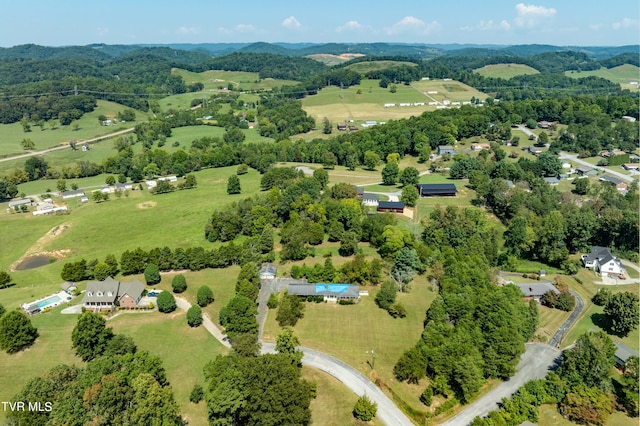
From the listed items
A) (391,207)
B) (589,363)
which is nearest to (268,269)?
(391,207)

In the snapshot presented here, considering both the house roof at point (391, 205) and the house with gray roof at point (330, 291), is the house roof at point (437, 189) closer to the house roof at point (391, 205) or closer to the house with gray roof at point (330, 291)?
the house roof at point (391, 205)

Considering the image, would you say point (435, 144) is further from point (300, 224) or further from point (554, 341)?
point (554, 341)

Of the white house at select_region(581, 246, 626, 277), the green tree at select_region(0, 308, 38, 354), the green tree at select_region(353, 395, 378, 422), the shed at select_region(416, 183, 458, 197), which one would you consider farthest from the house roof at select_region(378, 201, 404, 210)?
the green tree at select_region(0, 308, 38, 354)

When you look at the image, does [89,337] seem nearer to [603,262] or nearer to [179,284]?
[179,284]

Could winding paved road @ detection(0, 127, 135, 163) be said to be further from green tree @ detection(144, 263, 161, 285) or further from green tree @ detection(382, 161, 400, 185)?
green tree @ detection(382, 161, 400, 185)

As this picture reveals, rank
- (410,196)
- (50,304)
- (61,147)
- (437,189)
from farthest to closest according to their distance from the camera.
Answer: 1. (61,147)
2. (437,189)
3. (410,196)
4. (50,304)

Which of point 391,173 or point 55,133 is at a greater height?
point 55,133

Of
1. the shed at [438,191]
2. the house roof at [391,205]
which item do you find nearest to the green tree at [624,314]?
the house roof at [391,205]
